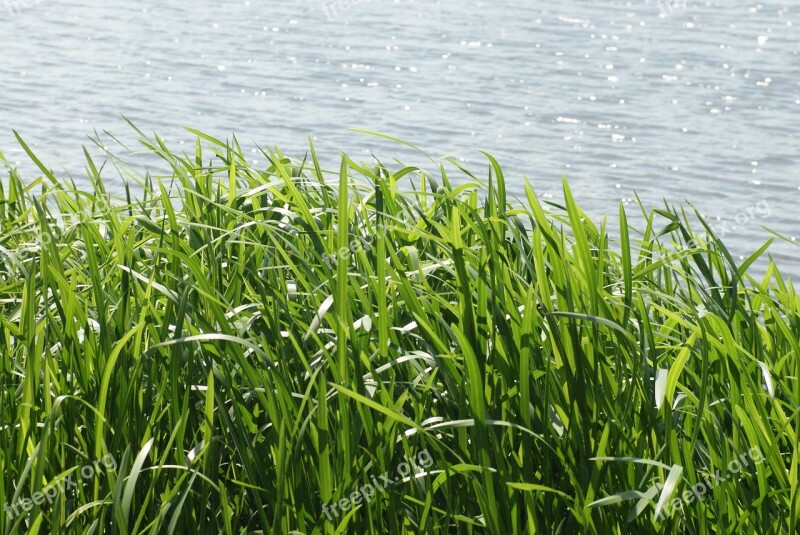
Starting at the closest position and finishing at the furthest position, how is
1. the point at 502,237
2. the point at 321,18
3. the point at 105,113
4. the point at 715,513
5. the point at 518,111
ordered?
the point at 715,513, the point at 502,237, the point at 105,113, the point at 518,111, the point at 321,18

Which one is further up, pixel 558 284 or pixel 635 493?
pixel 558 284

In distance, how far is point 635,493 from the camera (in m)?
2.05

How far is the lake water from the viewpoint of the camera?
28.8 feet

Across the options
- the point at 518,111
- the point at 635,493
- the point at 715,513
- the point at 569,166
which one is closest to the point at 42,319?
the point at 635,493

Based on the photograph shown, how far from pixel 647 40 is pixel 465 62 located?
3171 millimetres

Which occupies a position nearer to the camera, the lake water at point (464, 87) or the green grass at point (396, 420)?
the green grass at point (396, 420)

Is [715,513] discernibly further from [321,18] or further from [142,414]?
[321,18]

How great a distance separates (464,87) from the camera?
1146cm

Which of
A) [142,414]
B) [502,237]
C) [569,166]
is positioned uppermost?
[502,237]

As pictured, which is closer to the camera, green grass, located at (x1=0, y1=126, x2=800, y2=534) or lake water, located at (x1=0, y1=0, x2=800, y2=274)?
green grass, located at (x1=0, y1=126, x2=800, y2=534)

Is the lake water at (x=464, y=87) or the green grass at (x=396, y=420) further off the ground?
the green grass at (x=396, y=420)

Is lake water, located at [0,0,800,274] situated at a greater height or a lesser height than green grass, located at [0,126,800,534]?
lesser

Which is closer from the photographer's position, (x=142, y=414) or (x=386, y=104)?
(x=142, y=414)

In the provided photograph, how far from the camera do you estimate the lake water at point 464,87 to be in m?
8.79
